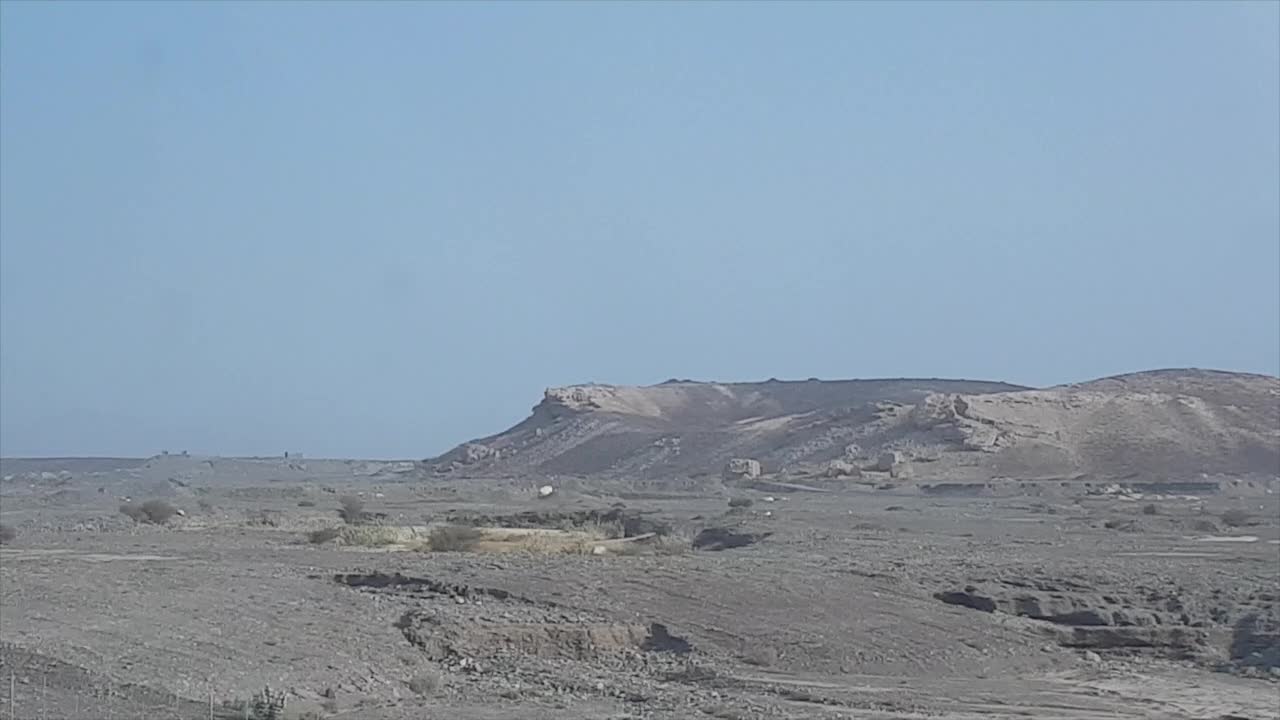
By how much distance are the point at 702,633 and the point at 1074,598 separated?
693 centimetres

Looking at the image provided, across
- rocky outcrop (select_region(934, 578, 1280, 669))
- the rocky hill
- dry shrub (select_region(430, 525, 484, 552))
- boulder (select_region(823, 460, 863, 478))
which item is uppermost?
the rocky hill

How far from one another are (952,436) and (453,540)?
58.8 meters

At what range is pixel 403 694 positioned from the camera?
18375 millimetres

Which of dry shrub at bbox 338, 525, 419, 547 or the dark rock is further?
dry shrub at bbox 338, 525, 419, 547

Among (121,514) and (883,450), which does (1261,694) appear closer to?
(121,514)

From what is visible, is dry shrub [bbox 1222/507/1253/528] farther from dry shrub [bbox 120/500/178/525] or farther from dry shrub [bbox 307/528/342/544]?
dry shrub [bbox 120/500/178/525]

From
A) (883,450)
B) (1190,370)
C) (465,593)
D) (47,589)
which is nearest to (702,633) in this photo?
(465,593)

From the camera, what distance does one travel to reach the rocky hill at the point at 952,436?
283ft

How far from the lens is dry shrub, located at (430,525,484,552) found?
34438 mm

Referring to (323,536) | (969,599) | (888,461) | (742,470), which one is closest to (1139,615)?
(969,599)

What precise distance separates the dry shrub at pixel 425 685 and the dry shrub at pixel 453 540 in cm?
1501

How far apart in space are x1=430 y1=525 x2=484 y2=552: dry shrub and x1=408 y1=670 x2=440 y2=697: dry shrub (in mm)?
15010

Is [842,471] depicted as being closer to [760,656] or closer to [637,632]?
[637,632]

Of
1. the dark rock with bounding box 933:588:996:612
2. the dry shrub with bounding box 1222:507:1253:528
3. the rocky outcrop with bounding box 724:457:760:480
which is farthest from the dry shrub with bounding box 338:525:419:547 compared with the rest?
the rocky outcrop with bounding box 724:457:760:480
